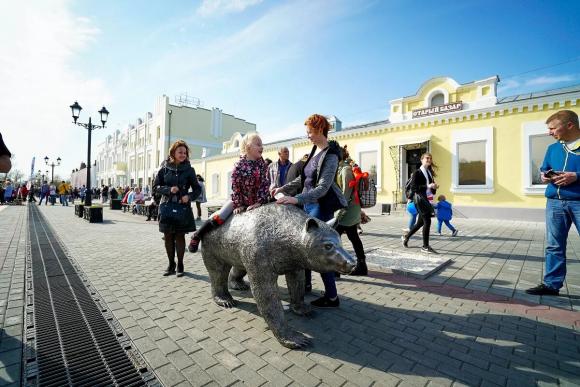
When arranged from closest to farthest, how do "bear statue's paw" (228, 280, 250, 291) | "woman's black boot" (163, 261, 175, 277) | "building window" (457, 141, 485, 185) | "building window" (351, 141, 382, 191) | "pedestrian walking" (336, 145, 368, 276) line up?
"bear statue's paw" (228, 280, 250, 291), "pedestrian walking" (336, 145, 368, 276), "woman's black boot" (163, 261, 175, 277), "building window" (457, 141, 485, 185), "building window" (351, 141, 382, 191)

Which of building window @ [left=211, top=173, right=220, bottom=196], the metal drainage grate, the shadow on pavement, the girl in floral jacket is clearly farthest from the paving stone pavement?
building window @ [left=211, top=173, right=220, bottom=196]

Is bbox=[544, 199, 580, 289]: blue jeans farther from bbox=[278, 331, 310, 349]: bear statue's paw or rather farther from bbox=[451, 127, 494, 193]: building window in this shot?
bbox=[451, 127, 494, 193]: building window

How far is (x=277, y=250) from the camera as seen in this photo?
244cm

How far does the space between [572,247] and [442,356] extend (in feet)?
23.0

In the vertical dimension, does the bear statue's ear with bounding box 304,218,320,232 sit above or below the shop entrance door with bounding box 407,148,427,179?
below

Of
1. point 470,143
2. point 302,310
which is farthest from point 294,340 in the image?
point 470,143

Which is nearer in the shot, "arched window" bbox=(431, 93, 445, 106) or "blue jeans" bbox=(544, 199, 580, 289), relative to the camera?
"blue jeans" bbox=(544, 199, 580, 289)

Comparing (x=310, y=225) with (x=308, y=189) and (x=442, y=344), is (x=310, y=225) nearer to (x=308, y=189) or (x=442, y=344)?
(x=308, y=189)

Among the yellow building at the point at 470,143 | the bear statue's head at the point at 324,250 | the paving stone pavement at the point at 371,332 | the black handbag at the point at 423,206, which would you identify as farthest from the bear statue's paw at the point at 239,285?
the yellow building at the point at 470,143

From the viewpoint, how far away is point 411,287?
3.90m

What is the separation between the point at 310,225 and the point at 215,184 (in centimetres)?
2731

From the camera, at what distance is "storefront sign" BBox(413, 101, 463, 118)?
→ 13680 mm

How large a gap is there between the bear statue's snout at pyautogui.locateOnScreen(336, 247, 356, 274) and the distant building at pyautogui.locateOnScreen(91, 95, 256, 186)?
29377 millimetres

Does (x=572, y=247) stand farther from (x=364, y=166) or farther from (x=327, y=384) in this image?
(x=364, y=166)
